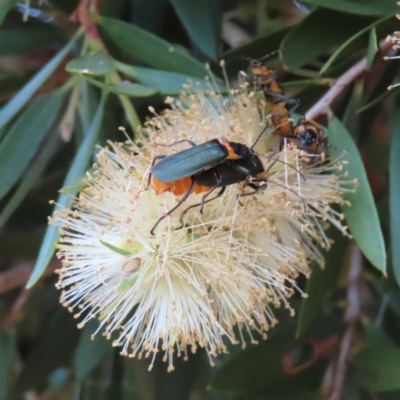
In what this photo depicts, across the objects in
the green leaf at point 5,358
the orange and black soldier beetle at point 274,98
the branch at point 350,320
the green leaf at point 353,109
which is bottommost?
the branch at point 350,320

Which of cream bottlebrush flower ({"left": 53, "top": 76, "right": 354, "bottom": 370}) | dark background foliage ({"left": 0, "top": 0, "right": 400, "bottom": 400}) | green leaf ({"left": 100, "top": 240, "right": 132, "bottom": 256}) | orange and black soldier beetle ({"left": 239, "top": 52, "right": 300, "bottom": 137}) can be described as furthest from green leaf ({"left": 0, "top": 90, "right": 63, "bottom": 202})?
orange and black soldier beetle ({"left": 239, "top": 52, "right": 300, "bottom": 137})

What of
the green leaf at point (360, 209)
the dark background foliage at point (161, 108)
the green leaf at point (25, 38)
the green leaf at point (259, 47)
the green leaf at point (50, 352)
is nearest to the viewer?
the green leaf at point (360, 209)

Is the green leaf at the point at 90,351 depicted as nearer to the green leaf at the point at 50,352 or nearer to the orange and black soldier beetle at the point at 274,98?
the green leaf at the point at 50,352

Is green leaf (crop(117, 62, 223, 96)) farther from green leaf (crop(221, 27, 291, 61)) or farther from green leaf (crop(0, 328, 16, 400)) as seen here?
green leaf (crop(0, 328, 16, 400))

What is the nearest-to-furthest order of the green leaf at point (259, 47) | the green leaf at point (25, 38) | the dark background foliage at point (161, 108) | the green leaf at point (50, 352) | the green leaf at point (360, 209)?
1. the green leaf at point (360, 209)
2. the dark background foliage at point (161, 108)
3. the green leaf at point (259, 47)
4. the green leaf at point (25, 38)
5. the green leaf at point (50, 352)

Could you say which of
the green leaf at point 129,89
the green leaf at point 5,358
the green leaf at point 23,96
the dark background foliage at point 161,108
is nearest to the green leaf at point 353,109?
the dark background foliage at point 161,108

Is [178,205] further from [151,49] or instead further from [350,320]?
[350,320]
